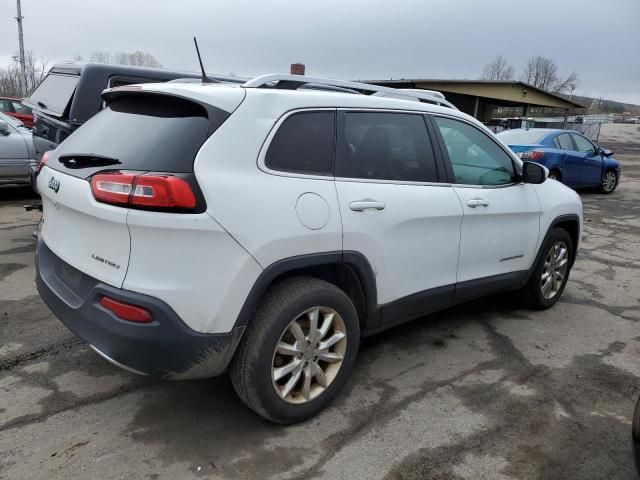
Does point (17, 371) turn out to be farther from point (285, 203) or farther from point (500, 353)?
point (500, 353)

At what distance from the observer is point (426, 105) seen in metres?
3.72

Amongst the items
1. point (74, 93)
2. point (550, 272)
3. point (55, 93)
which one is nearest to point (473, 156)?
point (550, 272)

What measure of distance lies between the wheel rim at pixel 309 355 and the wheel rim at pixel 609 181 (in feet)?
42.2

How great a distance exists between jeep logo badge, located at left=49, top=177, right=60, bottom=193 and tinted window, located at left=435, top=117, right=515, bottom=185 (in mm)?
2430

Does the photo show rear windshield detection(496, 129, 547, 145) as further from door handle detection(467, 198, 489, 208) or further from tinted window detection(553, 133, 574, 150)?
door handle detection(467, 198, 489, 208)

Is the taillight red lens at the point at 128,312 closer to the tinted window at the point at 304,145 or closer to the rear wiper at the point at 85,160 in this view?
the rear wiper at the point at 85,160

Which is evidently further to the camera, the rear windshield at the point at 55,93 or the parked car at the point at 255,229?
the rear windshield at the point at 55,93

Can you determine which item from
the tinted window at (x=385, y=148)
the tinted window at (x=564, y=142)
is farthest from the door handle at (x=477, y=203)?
the tinted window at (x=564, y=142)

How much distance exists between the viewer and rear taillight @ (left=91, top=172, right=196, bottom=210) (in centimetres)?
234

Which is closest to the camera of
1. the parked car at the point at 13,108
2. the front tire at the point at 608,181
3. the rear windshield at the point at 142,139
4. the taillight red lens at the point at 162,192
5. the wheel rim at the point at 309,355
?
the taillight red lens at the point at 162,192

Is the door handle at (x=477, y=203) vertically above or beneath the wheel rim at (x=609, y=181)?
above

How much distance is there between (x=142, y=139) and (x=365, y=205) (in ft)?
4.02

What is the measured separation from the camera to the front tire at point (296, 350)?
2.66 metres

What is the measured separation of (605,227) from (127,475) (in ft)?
29.9
